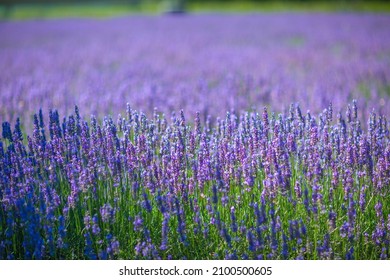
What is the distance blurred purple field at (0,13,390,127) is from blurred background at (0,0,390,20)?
2.63m

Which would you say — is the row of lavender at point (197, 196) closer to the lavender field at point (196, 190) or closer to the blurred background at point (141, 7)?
the lavender field at point (196, 190)

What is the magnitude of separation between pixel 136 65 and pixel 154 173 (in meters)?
5.34

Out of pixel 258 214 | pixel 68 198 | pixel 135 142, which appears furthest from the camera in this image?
pixel 135 142

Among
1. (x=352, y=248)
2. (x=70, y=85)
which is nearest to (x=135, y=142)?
(x=352, y=248)

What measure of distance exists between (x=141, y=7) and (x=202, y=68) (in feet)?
62.4

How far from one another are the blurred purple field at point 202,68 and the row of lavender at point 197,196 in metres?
0.97

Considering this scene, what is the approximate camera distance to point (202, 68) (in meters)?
7.88

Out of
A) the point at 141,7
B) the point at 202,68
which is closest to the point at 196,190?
the point at 202,68

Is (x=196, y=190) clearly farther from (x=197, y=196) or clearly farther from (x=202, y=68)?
(x=202, y=68)

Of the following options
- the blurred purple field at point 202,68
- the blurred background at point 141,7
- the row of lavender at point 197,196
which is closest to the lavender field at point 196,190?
the row of lavender at point 197,196

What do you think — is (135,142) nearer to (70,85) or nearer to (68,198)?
(68,198)

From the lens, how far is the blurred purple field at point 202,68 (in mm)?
5406

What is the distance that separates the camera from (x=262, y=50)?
31.9ft

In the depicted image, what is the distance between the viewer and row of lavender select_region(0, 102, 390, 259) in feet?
9.70
